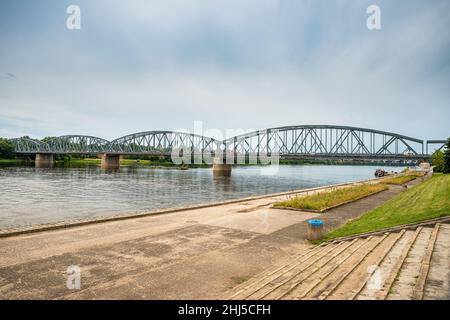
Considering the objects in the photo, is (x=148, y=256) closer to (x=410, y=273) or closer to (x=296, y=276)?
(x=296, y=276)

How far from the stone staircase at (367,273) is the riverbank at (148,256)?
0.89 m

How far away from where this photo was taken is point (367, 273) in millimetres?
7906

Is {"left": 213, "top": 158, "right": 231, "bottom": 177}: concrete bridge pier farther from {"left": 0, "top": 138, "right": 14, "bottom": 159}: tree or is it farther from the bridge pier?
{"left": 0, "top": 138, "right": 14, "bottom": 159}: tree

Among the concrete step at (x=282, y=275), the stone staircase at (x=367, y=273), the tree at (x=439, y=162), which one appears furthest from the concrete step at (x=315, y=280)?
the tree at (x=439, y=162)

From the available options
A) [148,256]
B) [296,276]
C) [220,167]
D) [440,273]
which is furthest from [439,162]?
[148,256]

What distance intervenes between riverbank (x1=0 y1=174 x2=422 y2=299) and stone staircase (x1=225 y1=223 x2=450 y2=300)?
892mm

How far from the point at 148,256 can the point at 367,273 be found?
6.60 meters

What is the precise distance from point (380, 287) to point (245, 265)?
3.94m

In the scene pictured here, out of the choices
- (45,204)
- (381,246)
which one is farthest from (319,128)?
(381,246)

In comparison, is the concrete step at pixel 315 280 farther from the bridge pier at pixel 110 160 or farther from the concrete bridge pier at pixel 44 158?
the concrete bridge pier at pixel 44 158

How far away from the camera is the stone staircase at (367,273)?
6.61 m

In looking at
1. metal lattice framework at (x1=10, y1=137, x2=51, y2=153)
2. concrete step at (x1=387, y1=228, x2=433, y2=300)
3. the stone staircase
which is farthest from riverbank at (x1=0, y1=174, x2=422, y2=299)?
metal lattice framework at (x1=10, y1=137, x2=51, y2=153)
